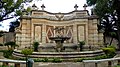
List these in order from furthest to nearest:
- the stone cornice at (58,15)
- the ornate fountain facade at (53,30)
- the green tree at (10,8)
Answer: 1. the stone cornice at (58,15)
2. the ornate fountain facade at (53,30)
3. the green tree at (10,8)

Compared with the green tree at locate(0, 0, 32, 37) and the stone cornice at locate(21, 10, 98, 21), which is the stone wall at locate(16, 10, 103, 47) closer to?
the stone cornice at locate(21, 10, 98, 21)

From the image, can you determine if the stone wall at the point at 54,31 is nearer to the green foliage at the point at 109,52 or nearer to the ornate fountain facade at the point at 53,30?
the ornate fountain facade at the point at 53,30

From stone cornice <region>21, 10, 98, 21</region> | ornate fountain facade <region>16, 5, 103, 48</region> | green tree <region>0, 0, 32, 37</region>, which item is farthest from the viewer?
stone cornice <region>21, 10, 98, 21</region>

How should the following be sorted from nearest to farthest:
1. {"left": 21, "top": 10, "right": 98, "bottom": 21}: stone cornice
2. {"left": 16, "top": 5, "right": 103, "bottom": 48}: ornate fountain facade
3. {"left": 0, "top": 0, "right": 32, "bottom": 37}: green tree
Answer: {"left": 0, "top": 0, "right": 32, "bottom": 37}: green tree, {"left": 16, "top": 5, "right": 103, "bottom": 48}: ornate fountain facade, {"left": 21, "top": 10, "right": 98, "bottom": 21}: stone cornice

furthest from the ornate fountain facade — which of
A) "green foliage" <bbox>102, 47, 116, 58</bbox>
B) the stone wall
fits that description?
"green foliage" <bbox>102, 47, 116, 58</bbox>

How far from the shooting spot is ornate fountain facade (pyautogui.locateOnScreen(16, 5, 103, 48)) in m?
24.6

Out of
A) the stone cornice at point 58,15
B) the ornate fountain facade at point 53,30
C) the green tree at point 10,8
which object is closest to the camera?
the green tree at point 10,8

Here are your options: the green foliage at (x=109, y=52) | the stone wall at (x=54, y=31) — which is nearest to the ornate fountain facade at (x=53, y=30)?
the stone wall at (x=54, y=31)

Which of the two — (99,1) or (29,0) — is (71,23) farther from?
(29,0)

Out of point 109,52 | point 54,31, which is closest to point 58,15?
point 54,31

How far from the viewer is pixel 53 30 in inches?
1001

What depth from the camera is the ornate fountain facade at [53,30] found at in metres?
24.6

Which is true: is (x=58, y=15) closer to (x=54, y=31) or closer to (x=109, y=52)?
(x=54, y=31)

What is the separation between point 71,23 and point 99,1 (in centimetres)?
391
